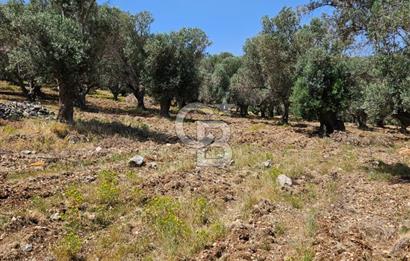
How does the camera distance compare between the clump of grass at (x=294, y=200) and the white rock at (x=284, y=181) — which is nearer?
the clump of grass at (x=294, y=200)

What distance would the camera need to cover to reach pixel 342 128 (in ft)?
93.7

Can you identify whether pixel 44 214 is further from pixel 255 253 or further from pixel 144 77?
pixel 144 77

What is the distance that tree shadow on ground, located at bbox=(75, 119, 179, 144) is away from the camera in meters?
19.9

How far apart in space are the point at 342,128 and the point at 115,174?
2099 centimetres

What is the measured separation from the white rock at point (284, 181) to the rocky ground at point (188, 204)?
43 mm

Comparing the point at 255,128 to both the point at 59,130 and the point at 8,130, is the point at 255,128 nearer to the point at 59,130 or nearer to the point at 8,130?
the point at 59,130

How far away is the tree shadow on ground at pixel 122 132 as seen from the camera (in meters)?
19.9

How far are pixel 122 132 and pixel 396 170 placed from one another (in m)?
13.9

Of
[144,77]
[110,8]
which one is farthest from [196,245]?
[110,8]

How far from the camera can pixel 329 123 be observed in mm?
28328

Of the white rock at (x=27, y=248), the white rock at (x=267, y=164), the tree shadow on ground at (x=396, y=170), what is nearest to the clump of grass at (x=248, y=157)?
the white rock at (x=267, y=164)

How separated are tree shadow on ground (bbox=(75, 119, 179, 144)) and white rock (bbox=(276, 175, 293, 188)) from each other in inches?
366

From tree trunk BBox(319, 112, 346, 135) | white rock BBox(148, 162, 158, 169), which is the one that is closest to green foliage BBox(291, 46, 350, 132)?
tree trunk BBox(319, 112, 346, 135)

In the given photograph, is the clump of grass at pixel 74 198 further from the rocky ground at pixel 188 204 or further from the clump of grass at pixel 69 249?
the clump of grass at pixel 69 249
